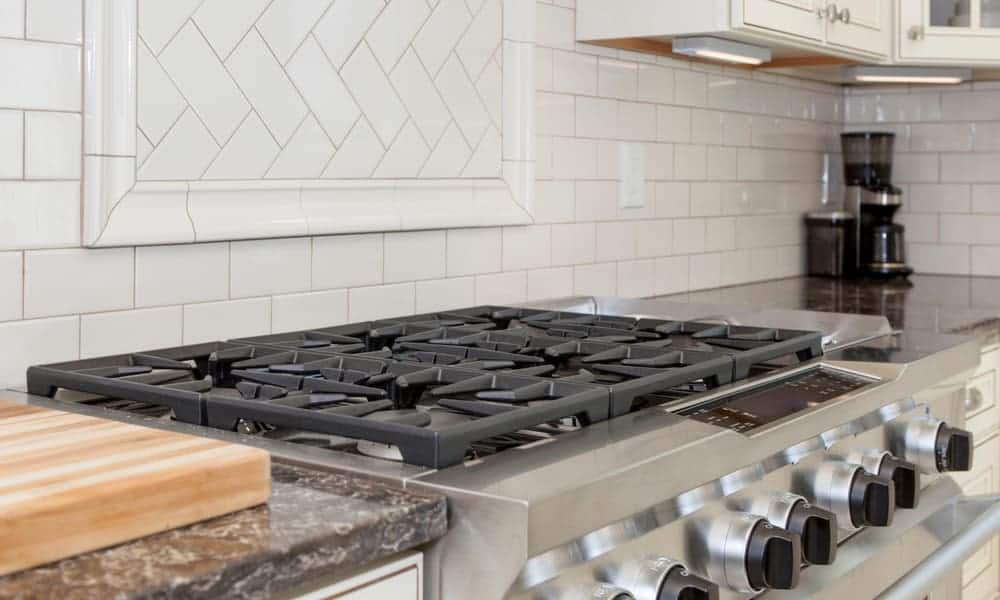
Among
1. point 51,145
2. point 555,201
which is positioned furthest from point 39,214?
point 555,201

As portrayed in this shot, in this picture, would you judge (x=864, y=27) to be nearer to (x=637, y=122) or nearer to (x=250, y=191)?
(x=637, y=122)

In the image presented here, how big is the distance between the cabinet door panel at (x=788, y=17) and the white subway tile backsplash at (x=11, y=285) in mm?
1432

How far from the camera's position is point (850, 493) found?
1386mm

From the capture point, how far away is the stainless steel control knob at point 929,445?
63.7 inches

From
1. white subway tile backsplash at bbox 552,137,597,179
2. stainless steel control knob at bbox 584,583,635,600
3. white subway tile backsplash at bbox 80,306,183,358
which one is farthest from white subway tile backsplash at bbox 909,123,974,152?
stainless steel control knob at bbox 584,583,635,600

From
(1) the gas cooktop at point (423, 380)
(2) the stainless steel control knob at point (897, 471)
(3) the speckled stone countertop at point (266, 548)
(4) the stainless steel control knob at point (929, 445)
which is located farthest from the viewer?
(4) the stainless steel control knob at point (929, 445)

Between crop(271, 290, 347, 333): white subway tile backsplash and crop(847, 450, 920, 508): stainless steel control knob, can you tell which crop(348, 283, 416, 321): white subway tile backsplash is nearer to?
crop(271, 290, 347, 333): white subway tile backsplash

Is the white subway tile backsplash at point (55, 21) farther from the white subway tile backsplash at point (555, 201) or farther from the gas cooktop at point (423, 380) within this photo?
the white subway tile backsplash at point (555, 201)

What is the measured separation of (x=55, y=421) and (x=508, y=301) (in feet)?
4.05

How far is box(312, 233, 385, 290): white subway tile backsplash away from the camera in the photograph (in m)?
1.83

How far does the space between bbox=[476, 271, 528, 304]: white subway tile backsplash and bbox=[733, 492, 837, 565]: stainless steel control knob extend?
3.26 feet

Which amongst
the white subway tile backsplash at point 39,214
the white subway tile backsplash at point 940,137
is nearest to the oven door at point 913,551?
the white subway tile backsplash at point 39,214

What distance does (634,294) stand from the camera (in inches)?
104

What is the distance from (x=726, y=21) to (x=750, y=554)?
1362 millimetres
